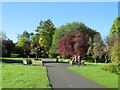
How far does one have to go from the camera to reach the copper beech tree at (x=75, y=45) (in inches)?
1495

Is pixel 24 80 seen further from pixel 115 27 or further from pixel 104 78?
pixel 115 27

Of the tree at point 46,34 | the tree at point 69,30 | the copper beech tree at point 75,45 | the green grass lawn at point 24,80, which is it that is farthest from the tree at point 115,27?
the green grass lawn at point 24,80

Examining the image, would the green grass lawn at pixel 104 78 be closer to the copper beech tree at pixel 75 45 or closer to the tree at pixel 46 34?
the copper beech tree at pixel 75 45

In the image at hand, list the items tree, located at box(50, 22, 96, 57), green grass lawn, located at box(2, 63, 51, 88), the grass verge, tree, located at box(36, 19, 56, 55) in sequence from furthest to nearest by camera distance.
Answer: tree, located at box(36, 19, 56, 55)
tree, located at box(50, 22, 96, 57)
the grass verge
green grass lawn, located at box(2, 63, 51, 88)

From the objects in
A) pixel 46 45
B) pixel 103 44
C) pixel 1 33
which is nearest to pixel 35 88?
pixel 103 44

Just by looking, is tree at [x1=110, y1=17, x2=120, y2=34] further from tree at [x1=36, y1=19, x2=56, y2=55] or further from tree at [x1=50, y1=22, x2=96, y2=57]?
tree at [x1=36, y1=19, x2=56, y2=55]

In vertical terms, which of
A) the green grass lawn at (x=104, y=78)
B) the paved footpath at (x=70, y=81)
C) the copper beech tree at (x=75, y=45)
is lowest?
the green grass lawn at (x=104, y=78)

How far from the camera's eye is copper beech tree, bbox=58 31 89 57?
3797 centimetres

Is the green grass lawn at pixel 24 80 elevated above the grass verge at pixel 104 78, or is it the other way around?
the green grass lawn at pixel 24 80

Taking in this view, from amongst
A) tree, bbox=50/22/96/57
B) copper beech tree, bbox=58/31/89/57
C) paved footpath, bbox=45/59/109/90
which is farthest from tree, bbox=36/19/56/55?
paved footpath, bbox=45/59/109/90

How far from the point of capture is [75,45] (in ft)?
125

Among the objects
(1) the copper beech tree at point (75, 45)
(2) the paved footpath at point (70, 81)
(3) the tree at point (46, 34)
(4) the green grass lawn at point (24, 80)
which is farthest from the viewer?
(3) the tree at point (46, 34)

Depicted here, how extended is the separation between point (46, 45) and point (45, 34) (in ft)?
11.5

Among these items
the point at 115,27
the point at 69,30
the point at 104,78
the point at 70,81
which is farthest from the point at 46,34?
the point at 70,81
